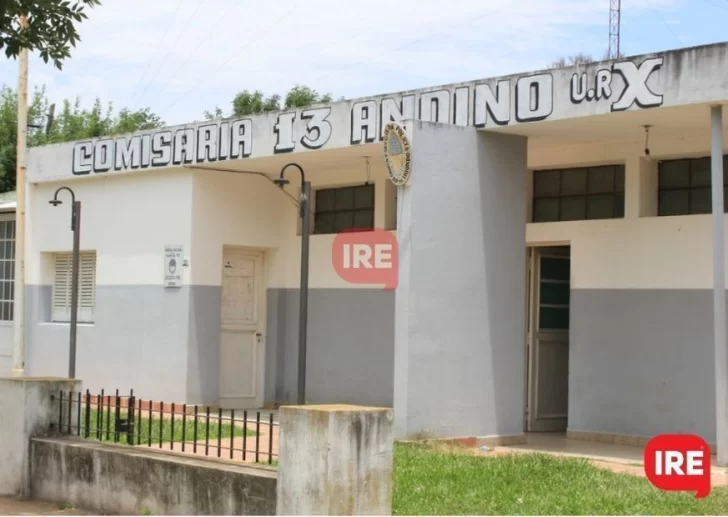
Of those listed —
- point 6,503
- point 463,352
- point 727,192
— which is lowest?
point 6,503

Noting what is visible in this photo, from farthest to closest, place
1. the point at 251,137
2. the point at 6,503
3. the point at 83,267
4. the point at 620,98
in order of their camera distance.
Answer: the point at 83,267 → the point at 251,137 → the point at 620,98 → the point at 6,503

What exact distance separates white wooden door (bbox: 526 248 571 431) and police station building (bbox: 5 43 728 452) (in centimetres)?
2

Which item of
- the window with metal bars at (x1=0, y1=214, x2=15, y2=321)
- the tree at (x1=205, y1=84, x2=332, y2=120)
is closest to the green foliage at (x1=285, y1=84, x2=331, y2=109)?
the tree at (x1=205, y1=84, x2=332, y2=120)

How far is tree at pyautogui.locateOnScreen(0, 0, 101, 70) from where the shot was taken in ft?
31.3

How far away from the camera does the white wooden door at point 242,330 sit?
16344 mm

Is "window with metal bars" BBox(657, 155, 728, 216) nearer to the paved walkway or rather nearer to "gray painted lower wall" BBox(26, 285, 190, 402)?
"gray painted lower wall" BBox(26, 285, 190, 402)

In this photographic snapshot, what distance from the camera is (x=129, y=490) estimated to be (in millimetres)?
9508

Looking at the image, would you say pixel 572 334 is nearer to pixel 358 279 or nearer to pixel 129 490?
pixel 358 279

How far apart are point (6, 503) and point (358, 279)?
20.6 ft

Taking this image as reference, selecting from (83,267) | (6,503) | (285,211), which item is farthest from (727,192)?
(83,267)

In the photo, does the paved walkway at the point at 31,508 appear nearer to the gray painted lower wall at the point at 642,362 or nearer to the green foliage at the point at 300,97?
the gray painted lower wall at the point at 642,362

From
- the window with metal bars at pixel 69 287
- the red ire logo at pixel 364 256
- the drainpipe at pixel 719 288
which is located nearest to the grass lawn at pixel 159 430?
the red ire logo at pixel 364 256

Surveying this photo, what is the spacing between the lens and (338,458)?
7.45 m

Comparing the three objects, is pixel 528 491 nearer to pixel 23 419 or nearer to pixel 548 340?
pixel 23 419
